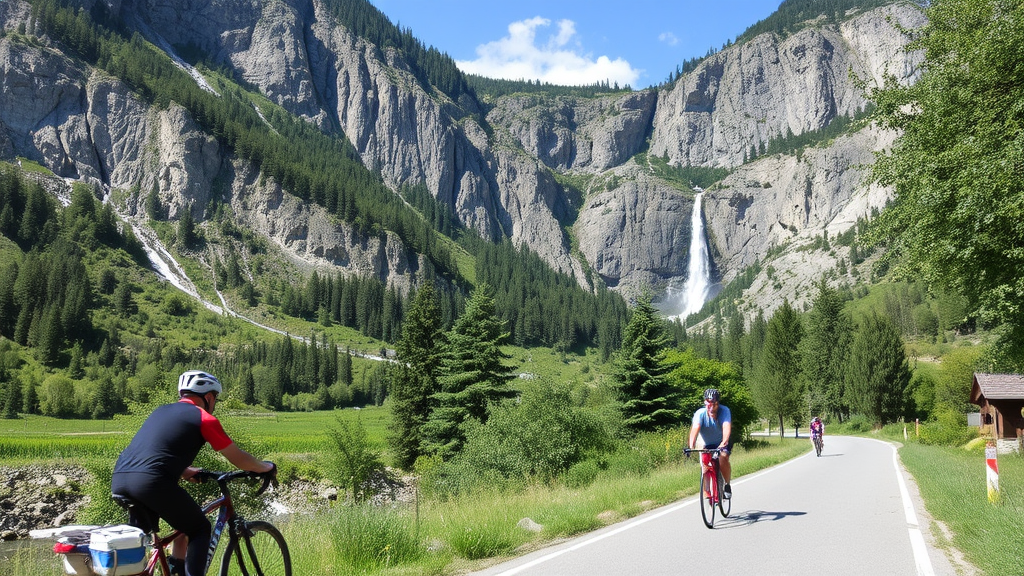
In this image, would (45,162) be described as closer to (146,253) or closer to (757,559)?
(146,253)

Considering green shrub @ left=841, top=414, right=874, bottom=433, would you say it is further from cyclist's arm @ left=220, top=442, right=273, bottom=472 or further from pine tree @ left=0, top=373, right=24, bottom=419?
pine tree @ left=0, top=373, right=24, bottom=419

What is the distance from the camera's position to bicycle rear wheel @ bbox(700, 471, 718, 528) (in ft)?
28.1

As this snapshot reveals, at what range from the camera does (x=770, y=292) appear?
184 metres

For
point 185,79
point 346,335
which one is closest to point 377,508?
point 346,335

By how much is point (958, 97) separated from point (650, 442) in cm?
1456

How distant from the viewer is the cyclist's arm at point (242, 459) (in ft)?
14.9

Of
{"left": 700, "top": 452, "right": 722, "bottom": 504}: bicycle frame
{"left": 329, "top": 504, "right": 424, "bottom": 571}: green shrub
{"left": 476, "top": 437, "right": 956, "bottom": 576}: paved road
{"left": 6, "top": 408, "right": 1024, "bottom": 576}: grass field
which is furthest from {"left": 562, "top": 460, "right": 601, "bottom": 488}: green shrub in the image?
{"left": 329, "top": 504, "right": 424, "bottom": 571}: green shrub

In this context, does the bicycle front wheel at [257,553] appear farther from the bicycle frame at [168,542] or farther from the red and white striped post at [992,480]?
the red and white striped post at [992,480]

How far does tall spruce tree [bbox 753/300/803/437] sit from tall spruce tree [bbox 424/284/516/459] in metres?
34.6

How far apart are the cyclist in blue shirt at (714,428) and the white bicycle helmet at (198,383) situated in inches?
275

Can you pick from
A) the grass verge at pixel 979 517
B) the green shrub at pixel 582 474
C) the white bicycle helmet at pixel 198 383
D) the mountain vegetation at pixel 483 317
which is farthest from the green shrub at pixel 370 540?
the mountain vegetation at pixel 483 317

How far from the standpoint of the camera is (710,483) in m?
8.87

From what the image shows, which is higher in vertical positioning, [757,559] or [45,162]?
[45,162]

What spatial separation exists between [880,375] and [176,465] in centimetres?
6163
